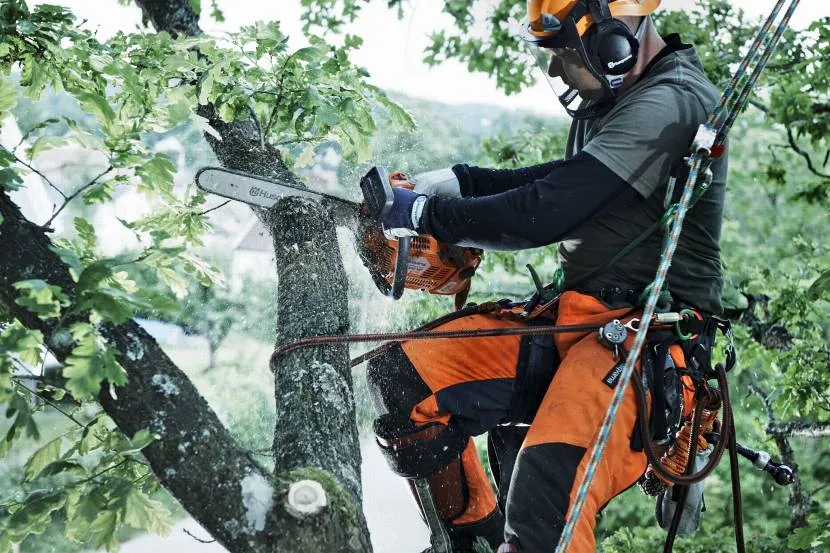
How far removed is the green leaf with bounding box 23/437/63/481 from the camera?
84.4 inches

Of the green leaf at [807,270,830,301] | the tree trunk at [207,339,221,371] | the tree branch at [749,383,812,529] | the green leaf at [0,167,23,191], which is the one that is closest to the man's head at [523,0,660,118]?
the green leaf at [807,270,830,301]

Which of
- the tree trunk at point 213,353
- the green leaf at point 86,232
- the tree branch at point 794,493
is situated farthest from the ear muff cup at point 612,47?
the tree trunk at point 213,353

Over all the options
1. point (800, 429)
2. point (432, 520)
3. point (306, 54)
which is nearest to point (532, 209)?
point (306, 54)

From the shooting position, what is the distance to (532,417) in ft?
9.05

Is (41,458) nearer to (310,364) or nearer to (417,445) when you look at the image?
(310,364)

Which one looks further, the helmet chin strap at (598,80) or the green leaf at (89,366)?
the helmet chin strap at (598,80)

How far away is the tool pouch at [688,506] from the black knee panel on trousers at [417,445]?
2.39 feet

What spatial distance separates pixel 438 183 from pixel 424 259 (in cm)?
29

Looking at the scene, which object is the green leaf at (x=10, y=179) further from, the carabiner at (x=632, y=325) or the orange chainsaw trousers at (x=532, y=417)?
the carabiner at (x=632, y=325)

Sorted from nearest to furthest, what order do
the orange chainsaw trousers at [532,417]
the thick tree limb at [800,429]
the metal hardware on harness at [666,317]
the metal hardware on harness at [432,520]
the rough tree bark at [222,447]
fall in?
the rough tree bark at [222,447]
the orange chainsaw trousers at [532,417]
the metal hardware on harness at [666,317]
the metal hardware on harness at [432,520]
the thick tree limb at [800,429]

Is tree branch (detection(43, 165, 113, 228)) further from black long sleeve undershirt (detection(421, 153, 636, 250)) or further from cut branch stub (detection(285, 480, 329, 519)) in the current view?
black long sleeve undershirt (detection(421, 153, 636, 250))

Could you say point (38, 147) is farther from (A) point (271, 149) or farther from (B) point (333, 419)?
(A) point (271, 149)

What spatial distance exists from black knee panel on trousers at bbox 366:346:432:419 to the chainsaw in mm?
295

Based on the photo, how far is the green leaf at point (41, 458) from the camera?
84.4 inches
